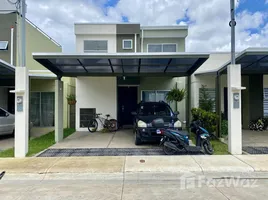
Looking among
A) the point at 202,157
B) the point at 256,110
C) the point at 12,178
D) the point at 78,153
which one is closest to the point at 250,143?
the point at 202,157

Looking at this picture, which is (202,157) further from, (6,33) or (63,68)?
(6,33)

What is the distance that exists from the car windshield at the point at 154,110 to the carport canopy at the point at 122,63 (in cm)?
171

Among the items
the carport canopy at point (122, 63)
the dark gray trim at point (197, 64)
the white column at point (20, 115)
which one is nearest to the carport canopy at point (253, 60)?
the dark gray trim at point (197, 64)

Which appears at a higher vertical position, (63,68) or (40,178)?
(63,68)

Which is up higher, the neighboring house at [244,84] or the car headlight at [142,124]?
the neighboring house at [244,84]

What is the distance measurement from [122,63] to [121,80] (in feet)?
13.7

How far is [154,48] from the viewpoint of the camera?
15.8 m

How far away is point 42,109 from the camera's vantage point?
13438mm

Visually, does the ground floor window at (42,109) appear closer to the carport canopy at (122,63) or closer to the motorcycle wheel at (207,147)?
the carport canopy at (122,63)

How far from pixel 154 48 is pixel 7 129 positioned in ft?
35.0

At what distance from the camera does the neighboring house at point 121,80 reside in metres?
12.3

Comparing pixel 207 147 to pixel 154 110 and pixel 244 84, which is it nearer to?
pixel 154 110

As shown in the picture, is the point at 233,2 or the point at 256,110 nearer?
the point at 233,2

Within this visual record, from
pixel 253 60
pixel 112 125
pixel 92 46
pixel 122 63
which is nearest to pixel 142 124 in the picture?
pixel 122 63
